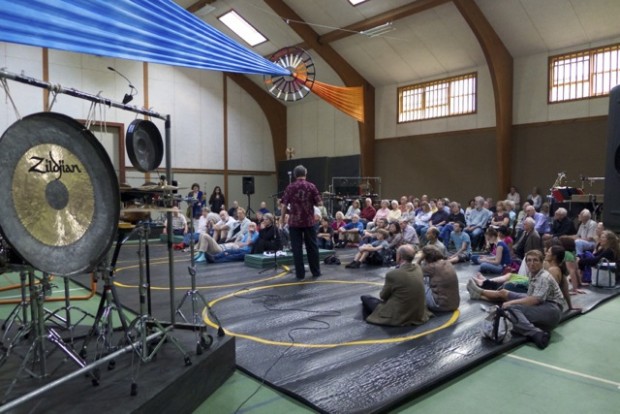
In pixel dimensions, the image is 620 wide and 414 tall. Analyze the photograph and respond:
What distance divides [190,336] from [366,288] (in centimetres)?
314

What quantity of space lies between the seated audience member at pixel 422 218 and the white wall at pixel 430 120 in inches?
136

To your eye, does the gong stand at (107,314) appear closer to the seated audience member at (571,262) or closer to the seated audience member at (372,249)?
the seated audience member at (372,249)

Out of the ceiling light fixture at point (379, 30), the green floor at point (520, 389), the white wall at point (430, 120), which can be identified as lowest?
the green floor at point (520, 389)

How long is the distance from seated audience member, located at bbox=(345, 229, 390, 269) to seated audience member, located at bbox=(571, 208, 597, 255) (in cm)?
297

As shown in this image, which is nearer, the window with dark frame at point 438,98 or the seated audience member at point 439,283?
the seated audience member at point 439,283

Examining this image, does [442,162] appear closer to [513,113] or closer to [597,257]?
[513,113]

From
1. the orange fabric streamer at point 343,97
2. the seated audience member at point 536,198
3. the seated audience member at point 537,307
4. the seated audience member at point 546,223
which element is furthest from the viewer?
the seated audience member at point 536,198

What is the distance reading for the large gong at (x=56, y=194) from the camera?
2.28 metres

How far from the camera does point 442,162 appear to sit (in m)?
14.0

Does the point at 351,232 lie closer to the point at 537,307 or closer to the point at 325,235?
the point at 325,235

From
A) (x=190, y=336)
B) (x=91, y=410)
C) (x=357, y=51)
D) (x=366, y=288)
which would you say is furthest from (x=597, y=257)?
(x=357, y=51)

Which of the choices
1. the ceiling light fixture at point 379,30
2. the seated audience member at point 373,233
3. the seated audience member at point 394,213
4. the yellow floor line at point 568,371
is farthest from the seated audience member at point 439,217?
the yellow floor line at point 568,371

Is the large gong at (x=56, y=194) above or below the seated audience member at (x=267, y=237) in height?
above

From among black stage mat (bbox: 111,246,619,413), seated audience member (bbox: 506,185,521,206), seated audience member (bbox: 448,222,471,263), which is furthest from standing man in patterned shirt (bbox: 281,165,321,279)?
seated audience member (bbox: 506,185,521,206)
